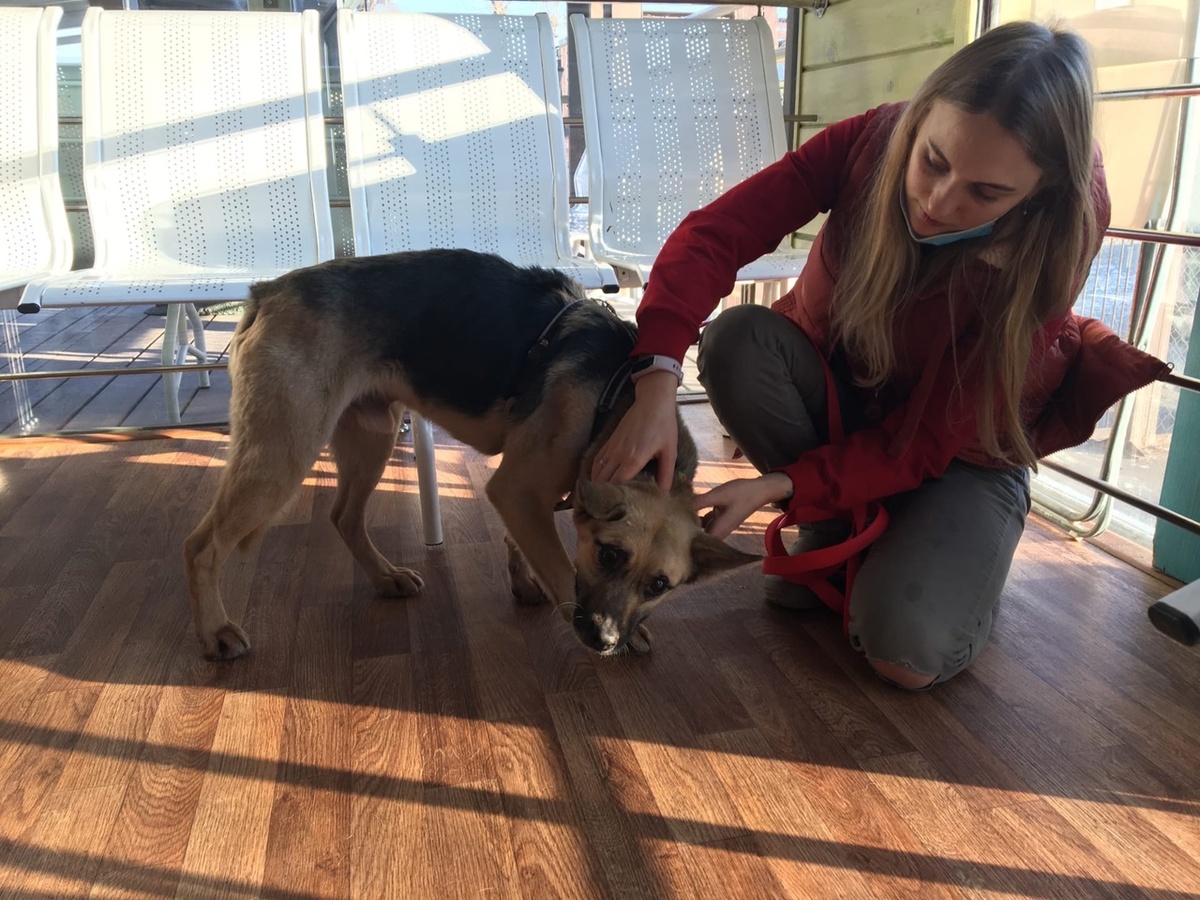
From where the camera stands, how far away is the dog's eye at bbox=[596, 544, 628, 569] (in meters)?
1.69

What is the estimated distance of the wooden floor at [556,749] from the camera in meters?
1.39

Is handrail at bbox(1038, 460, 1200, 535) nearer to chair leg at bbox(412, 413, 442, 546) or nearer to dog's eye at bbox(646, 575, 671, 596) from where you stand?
dog's eye at bbox(646, 575, 671, 596)

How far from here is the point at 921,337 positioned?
6.42 ft

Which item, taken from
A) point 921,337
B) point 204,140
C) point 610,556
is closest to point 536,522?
point 610,556

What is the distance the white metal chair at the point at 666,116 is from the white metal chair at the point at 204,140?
3.82 ft

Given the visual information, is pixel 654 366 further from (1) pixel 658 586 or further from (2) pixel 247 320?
(2) pixel 247 320

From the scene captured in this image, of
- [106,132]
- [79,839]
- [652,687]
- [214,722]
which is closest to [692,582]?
[652,687]

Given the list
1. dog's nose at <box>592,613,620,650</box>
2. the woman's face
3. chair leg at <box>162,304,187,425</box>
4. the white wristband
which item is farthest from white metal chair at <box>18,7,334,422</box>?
the woman's face

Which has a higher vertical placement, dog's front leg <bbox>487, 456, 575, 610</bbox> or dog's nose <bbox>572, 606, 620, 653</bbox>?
dog's front leg <bbox>487, 456, 575, 610</bbox>

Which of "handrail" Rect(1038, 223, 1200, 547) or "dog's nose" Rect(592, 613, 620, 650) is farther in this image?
"handrail" Rect(1038, 223, 1200, 547)

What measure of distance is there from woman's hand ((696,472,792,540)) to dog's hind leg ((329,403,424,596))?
93cm

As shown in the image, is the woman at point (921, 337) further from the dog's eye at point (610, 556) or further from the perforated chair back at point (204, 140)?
the perforated chair back at point (204, 140)

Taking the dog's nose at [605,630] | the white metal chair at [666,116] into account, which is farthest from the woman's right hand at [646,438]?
the white metal chair at [666,116]

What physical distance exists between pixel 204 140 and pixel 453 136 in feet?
3.19
